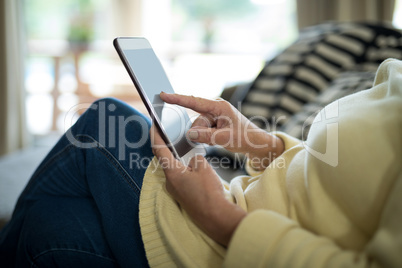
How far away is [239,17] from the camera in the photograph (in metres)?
3.57

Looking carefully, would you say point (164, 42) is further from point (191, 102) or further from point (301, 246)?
point (301, 246)

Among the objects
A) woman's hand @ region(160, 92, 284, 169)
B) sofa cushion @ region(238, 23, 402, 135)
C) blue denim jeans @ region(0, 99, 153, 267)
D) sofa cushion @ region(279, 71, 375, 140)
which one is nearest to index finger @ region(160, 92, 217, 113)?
woman's hand @ region(160, 92, 284, 169)

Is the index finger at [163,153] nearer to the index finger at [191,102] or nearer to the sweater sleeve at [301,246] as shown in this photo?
the index finger at [191,102]

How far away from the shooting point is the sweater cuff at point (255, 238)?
521mm

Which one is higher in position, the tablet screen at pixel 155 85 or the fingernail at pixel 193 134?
the tablet screen at pixel 155 85

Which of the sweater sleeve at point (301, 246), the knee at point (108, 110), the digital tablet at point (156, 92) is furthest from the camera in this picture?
the knee at point (108, 110)

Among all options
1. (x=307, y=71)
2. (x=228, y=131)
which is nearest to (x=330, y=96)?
(x=307, y=71)

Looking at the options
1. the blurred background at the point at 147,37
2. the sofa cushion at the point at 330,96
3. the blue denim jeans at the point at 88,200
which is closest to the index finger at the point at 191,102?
the blue denim jeans at the point at 88,200

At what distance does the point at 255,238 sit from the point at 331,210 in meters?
0.13

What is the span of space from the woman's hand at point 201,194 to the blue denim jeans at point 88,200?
0.09 m

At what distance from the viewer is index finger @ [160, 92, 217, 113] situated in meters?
0.75

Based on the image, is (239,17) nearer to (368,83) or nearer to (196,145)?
(368,83)

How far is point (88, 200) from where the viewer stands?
872mm

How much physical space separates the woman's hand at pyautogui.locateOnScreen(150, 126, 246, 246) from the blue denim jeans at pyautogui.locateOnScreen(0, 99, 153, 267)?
3.5 inches
